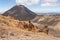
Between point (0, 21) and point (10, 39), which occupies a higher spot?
point (0, 21)

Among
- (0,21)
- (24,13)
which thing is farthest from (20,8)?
(0,21)

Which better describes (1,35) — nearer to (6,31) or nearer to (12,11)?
(6,31)

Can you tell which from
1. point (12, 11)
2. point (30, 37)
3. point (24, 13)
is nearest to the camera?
point (30, 37)

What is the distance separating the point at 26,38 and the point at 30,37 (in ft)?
1.80

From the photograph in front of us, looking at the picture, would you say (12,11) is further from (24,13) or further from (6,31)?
(6,31)

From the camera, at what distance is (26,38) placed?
1459cm

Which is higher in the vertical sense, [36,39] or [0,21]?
[0,21]

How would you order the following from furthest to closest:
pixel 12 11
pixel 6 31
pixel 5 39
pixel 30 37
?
pixel 12 11
pixel 6 31
pixel 30 37
pixel 5 39

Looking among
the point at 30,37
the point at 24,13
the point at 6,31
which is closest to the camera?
the point at 30,37

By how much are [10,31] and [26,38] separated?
2273mm

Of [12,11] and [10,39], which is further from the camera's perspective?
[12,11]

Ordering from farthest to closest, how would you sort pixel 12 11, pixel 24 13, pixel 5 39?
pixel 24 13 < pixel 12 11 < pixel 5 39

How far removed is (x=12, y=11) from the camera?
426 ft

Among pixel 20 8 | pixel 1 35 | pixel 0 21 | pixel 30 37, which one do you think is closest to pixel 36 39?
pixel 30 37
